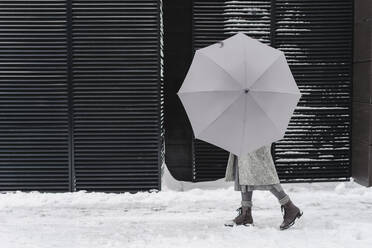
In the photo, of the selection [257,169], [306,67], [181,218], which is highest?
[306,67]

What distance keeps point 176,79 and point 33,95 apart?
2.46m

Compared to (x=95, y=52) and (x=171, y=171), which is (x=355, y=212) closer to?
(x=171, y=171)

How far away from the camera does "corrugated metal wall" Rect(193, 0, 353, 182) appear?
27.7ft

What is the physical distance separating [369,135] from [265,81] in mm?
3599

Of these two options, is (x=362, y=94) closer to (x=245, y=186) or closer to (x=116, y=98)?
(x=245, y=186)

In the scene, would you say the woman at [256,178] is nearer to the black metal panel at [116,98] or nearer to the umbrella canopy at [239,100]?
the umbrella canopy at [239,100]

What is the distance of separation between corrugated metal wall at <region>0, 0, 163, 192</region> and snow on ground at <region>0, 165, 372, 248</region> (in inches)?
17.4

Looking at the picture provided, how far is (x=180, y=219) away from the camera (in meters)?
6.66

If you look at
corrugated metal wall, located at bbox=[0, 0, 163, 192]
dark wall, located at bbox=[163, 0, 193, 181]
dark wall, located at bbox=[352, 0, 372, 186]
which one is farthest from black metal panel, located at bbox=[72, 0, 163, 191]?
dark wall, located at bbox=[352, 0, 372, 186]

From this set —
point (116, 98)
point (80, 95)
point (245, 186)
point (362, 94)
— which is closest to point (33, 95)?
point (80, 95)

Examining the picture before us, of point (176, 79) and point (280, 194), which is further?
point (176, 79)

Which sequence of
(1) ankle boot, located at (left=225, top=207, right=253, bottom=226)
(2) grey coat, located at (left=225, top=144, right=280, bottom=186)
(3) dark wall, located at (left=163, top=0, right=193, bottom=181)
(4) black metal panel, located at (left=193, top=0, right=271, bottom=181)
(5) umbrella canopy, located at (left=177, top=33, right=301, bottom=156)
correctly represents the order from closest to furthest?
(5) umbrella canopy, located at (left=177, top=33, right=301, bottom=156)
(2) grey coat, located at (left=225, top=144, right=280, bottom=186)
(1) ankle boot, located at (left=225, top=207, right=253, bottom=226)
(4) black metal panel, located at (left=193, top=0, right=271, bottom=181)
(3) dark wall, located at (left=163, top=0, right=193, bottom=181)

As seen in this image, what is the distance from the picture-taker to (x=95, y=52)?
318 inches

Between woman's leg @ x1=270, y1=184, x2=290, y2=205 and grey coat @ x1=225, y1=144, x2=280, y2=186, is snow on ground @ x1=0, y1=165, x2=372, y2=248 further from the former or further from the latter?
grey coat @ x1=225, y1=144, x2=280, y2=186
